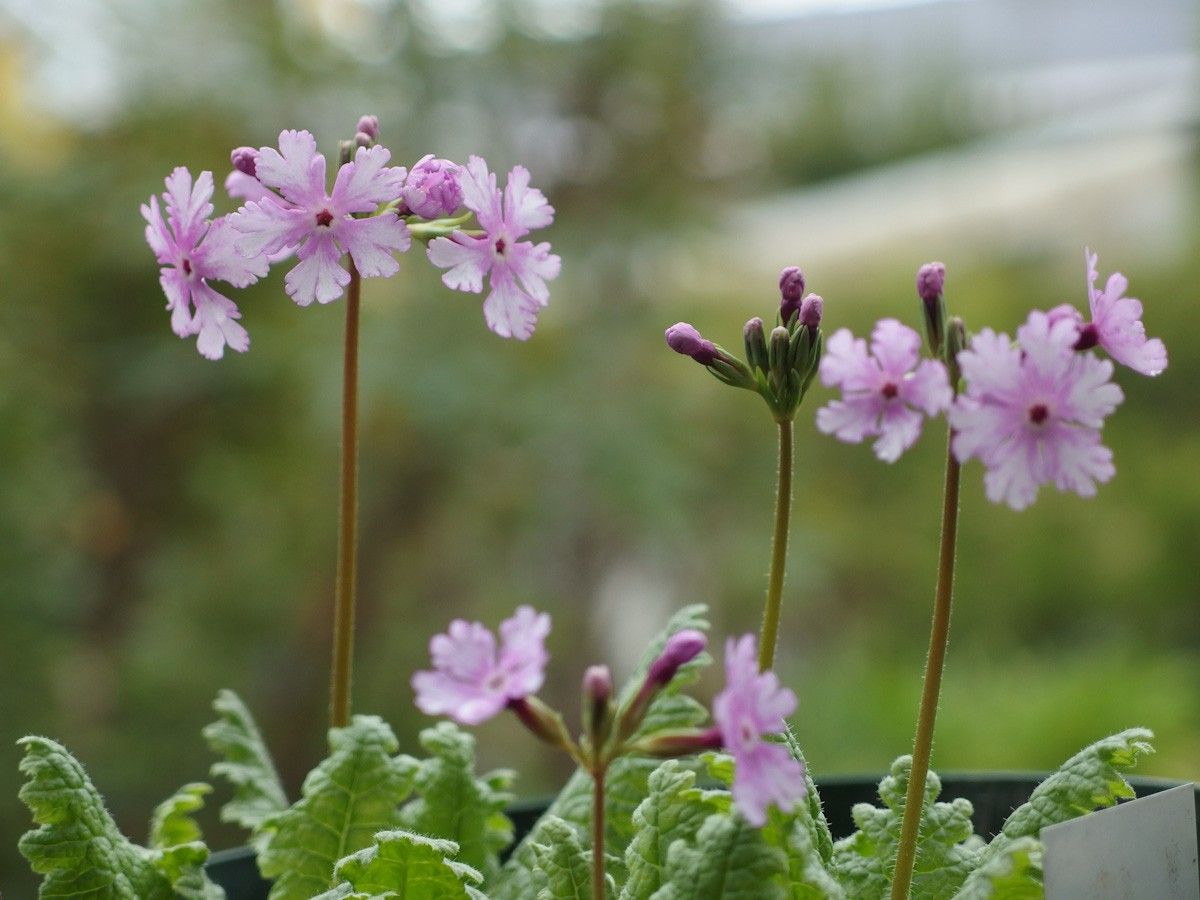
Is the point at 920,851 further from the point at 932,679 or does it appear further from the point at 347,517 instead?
the point at 347,517

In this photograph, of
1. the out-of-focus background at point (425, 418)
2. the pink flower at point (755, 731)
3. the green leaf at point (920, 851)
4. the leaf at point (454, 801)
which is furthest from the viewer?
the out-of-focus background at point (425, 418)

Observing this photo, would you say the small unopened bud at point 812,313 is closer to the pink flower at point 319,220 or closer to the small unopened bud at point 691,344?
the small unopened bud at point 691,344

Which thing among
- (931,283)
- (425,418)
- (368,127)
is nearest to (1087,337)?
(931,283)

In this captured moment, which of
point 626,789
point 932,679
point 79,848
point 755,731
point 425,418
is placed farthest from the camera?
point 425,418

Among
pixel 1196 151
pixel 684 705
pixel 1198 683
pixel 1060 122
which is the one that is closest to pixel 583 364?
pixel 1198 683

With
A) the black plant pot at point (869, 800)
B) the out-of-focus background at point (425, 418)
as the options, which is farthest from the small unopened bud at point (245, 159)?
the out-of-focus background at point (425, 418)

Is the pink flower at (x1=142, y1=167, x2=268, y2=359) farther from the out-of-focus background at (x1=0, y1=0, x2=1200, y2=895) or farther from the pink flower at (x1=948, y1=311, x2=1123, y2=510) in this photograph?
the out-of-focus background at (x1=0, y1=0, x2=1200, y2=895)

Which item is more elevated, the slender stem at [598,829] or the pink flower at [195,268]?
the pink flower at [195,268]
